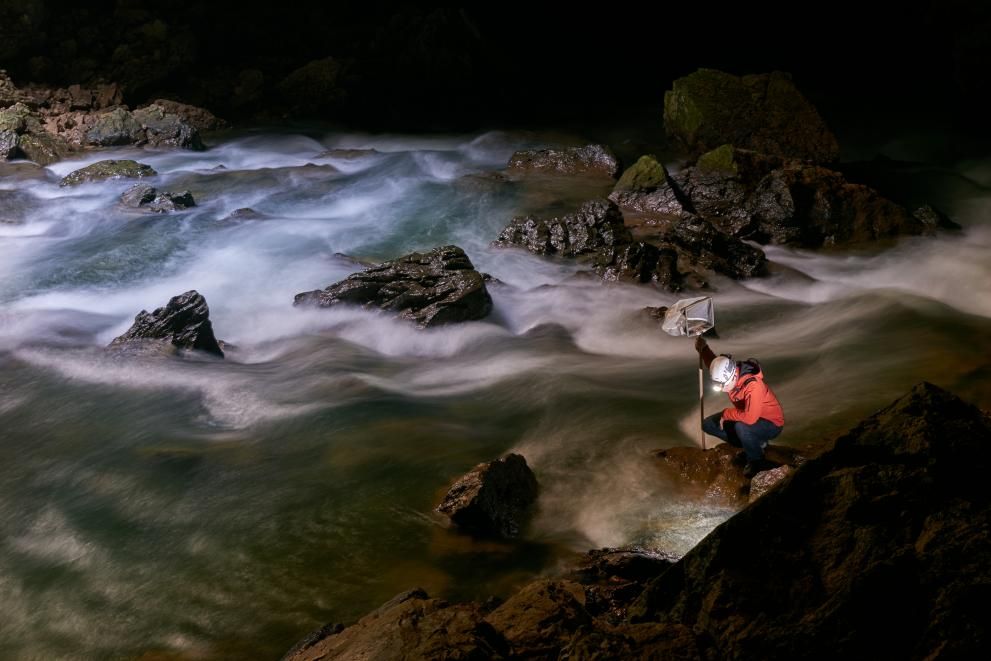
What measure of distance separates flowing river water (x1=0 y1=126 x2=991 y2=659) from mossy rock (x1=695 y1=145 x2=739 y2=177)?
99.9 inches

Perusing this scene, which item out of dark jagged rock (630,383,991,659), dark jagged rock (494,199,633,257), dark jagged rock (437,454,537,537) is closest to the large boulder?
dark jagged rock (494,199,633,257)

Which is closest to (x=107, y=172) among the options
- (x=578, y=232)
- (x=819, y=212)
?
(x=578, y=232)

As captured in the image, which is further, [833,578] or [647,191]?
[647,191]

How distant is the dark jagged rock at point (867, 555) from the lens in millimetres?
2990

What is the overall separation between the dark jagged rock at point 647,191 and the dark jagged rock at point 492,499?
1002 centimetres

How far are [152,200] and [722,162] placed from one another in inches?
476

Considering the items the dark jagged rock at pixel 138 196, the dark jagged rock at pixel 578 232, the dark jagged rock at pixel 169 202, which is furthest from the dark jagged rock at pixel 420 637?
the dark jagged rock at pixel 138 196

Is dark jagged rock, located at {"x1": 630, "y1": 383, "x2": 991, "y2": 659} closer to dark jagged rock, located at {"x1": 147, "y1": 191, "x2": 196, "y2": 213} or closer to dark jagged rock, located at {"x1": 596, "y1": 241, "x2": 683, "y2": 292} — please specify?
dark jagged rock, located at {"x1": 596, "y1": 241, "x2": 683, "y2": 292}

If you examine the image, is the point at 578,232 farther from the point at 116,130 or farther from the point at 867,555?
the point at 116,130

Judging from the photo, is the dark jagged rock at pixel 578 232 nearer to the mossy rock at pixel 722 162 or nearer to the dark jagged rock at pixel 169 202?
the mossy rock at pixel 722 162

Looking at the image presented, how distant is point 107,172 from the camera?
17.9 m

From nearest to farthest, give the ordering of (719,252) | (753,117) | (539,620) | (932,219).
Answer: (539,620), (719,252), (932,219), (753,117)

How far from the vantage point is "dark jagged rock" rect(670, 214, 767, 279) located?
41.8ft

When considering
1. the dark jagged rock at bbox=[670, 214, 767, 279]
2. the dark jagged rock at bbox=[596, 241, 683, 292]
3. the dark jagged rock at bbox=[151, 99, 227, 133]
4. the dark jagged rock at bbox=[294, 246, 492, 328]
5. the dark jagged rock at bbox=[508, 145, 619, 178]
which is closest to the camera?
the dark jagged rock at bbox=[294, 246, 492, 328]
